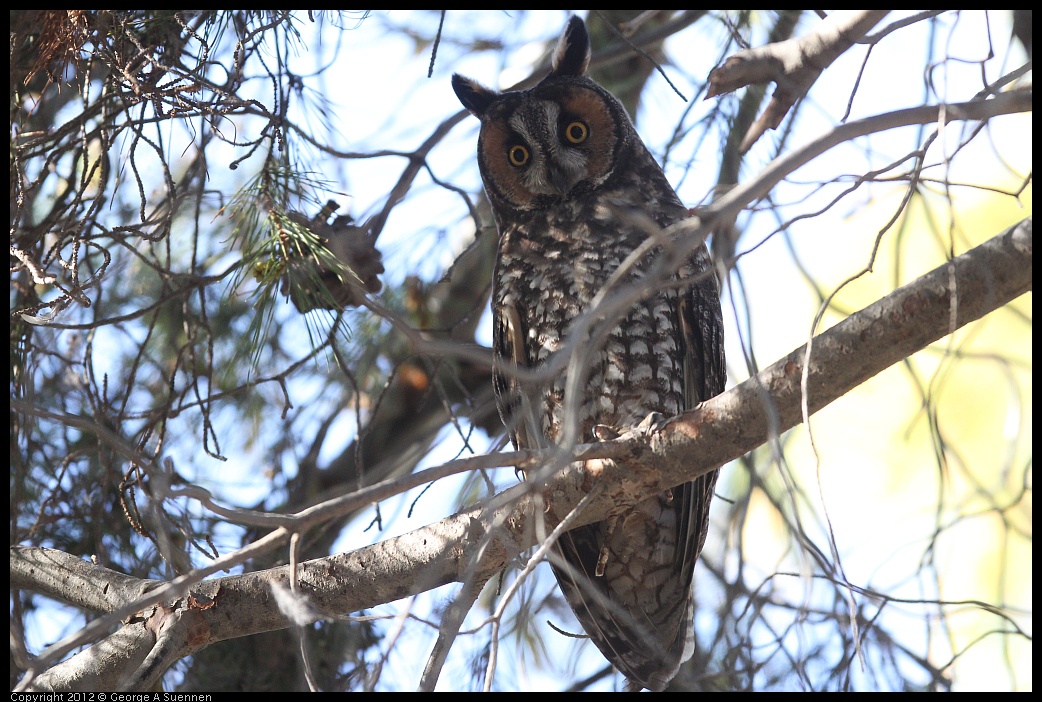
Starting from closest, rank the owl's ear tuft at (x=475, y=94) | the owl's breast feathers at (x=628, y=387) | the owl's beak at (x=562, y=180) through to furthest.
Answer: the owl's breast feathers at (x=628, y=387) < the owl's beak at (x=562, y=180) < the owl's ear tuft at (x=475, y=94)

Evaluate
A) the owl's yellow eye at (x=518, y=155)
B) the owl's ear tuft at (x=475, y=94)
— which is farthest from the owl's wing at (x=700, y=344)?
the owl's ear tuft at (x=475, y=94)

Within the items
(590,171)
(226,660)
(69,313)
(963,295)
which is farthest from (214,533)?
(963,295)

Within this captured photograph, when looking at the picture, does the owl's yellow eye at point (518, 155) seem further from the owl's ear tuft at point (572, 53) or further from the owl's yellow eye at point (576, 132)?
the owl's ear tuft at point (572, 53)

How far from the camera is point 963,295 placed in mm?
1279

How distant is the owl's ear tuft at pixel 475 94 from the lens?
2.51m

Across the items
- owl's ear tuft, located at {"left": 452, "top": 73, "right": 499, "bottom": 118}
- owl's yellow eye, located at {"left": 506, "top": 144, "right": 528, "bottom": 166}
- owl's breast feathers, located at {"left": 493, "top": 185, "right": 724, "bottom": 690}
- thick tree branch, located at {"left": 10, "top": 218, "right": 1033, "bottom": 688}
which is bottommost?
thick tree branch, located at {"left": 10, "top": 218, "right": 1033, "bottom": 688}

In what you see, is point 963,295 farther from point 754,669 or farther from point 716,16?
point 716,16

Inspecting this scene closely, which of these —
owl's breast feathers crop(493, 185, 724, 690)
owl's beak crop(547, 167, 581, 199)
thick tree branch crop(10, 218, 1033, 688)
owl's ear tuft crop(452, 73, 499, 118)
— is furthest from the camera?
owl's ear tuft crop(452, 73, 499, 118)

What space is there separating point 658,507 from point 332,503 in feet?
4.13

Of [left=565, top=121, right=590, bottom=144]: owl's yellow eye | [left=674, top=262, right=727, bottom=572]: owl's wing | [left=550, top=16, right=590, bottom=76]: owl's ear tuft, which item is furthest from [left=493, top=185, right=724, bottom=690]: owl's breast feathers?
[left=550, top=16, right=590, bottom=76]: owl's ear tuft

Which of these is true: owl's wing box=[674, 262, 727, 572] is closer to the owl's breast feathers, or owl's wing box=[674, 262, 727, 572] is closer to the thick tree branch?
the owl's breast feathers

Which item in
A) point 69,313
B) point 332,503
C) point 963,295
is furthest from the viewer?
point 69,313

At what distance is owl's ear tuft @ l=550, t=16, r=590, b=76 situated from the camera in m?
2.44

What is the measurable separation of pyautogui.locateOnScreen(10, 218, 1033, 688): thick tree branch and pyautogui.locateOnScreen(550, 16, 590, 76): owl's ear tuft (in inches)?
53.8
